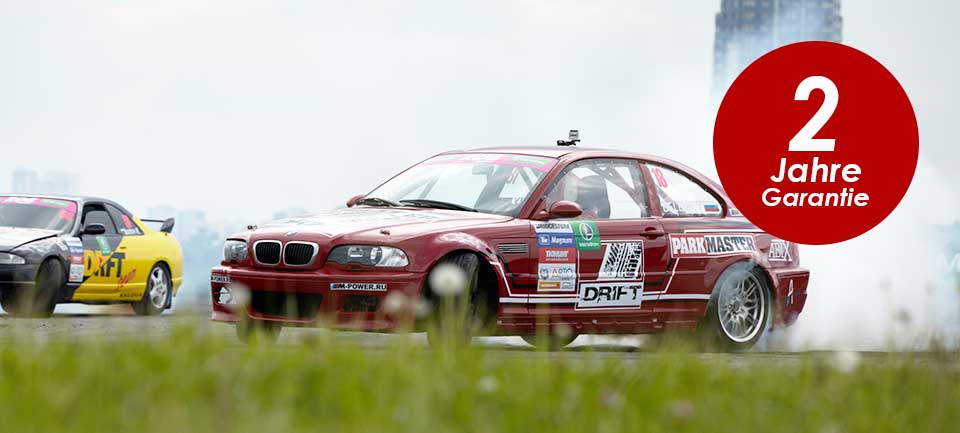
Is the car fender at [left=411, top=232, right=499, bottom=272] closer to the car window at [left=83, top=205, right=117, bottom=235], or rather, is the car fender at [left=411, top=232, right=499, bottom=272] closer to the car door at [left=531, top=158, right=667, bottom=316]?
the car door at [left=531, top=158, right=667, bottom=316]

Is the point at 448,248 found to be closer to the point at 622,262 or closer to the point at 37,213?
the point at 622,262

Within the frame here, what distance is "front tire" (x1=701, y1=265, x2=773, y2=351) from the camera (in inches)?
415

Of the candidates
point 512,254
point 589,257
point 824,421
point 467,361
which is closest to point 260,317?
point 512,254

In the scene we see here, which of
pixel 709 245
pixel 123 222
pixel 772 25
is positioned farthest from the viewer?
pixel 772 25

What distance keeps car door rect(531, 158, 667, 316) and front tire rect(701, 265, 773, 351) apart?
2.06 feet

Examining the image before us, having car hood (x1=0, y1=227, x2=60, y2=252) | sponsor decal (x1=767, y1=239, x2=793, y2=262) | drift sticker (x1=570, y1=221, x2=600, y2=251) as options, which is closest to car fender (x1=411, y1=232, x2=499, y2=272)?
drift sticker (x1=570, y1=221, x2=600, y2=251)

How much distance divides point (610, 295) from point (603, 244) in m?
Answer: 0.35

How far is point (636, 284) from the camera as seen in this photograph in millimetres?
10008

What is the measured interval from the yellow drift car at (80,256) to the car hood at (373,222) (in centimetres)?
514

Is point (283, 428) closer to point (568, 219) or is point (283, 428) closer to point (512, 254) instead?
point (512, 254)

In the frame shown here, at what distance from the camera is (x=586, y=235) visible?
31.8ft

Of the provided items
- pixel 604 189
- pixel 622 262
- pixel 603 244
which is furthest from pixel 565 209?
pixel 604 189

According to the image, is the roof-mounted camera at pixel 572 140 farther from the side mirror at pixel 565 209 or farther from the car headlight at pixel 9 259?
the car headlight at pixel 9 259

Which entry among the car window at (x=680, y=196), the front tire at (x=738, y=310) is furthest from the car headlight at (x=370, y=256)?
the front tire at (x=738, y=310)
